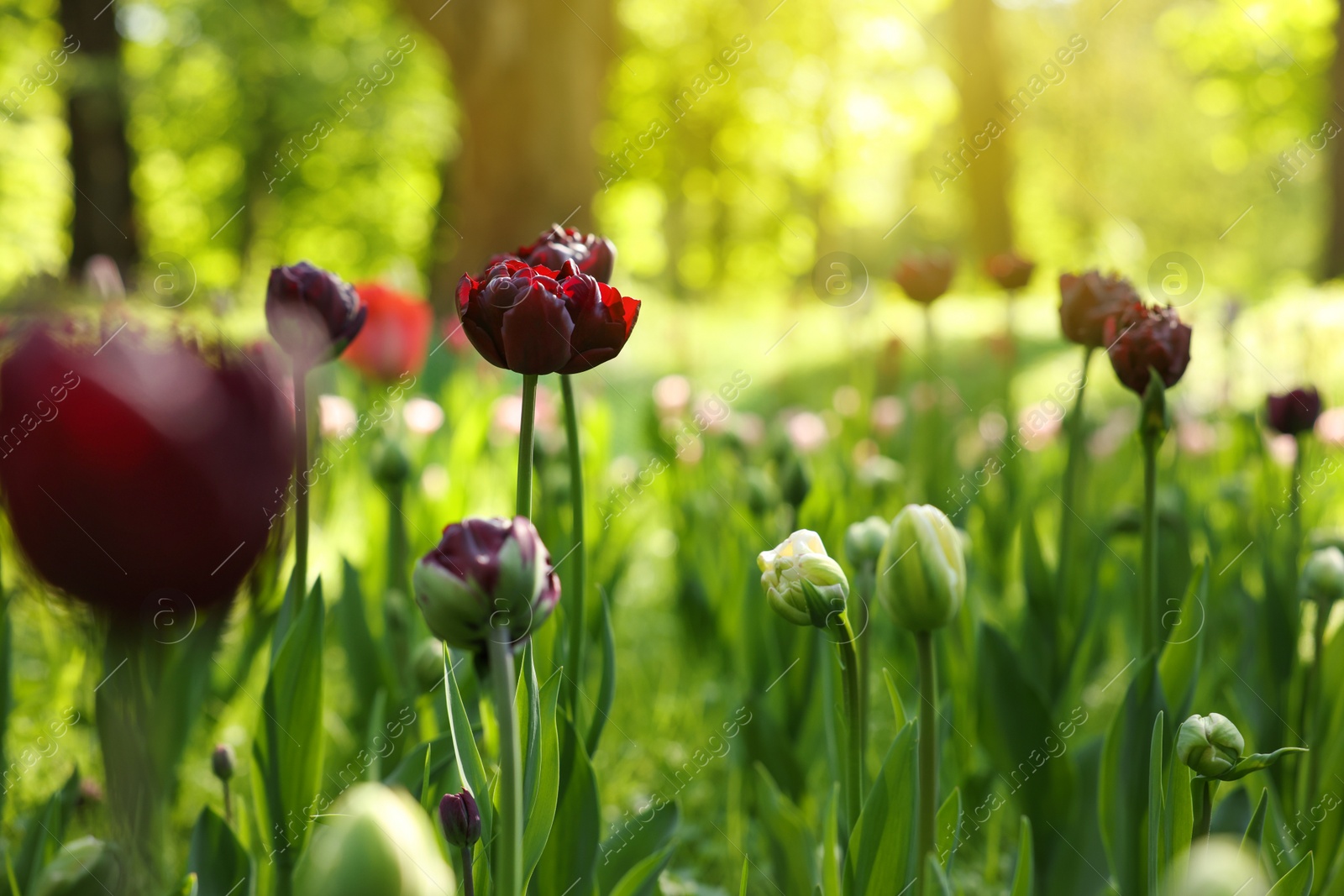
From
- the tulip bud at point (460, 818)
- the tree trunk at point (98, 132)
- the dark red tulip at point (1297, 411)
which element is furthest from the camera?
the tree trunk at point (98, 132)

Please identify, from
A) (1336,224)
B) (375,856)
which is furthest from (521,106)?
(1336,224)

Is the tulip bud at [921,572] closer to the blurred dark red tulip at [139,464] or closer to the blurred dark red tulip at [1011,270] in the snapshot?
the blurred dark red tulip at [139,464]

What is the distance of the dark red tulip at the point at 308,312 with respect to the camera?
0.87 m

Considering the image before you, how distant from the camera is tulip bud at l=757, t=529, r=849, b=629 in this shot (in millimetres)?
711

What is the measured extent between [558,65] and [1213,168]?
71.2 feet

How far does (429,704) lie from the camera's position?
1136 millimetres

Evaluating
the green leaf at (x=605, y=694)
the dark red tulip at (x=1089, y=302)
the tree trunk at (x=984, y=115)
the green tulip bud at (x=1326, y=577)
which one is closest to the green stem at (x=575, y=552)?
the green leaf at (x=605, y=694)

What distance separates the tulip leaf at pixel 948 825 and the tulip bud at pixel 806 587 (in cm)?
21

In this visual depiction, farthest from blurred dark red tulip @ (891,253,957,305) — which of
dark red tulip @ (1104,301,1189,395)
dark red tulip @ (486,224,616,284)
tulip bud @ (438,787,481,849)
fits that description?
tulip bud @ (438,787,481,849)

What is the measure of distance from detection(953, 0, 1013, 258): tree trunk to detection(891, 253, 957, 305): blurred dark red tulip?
9.80 meters

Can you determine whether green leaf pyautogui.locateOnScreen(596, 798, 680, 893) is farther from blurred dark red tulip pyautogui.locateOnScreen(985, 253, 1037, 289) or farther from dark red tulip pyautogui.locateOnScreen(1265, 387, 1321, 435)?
blurred dark red tulip pyautogui.locateOnScreen(985, 253, 1037, 289)

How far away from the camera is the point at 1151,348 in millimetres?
1001

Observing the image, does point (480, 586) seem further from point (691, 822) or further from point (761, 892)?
point (691, 822)

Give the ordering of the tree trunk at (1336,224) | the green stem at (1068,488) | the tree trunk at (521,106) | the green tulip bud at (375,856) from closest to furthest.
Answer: the green tulip bud at (375,856)
the green stem at (1068,488)
the tree trunk at (521,106)
the tree trunk at (1336,224)
